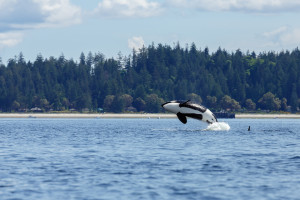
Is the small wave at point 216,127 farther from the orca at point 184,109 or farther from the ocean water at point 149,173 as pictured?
the ocean water at point 149,173

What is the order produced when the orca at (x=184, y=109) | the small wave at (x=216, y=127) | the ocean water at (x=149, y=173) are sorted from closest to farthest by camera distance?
the ocean water at (x=149, y=173), the orca at (x=184, y=109), the small wave at (x=216, y=127)

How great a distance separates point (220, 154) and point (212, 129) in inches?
1702

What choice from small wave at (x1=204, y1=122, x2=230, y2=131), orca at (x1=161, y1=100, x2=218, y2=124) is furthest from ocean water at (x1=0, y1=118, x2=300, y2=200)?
small wave at (x1=204, y1=122, x2=230, y2=131)

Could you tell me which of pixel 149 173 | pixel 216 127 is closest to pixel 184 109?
pixel 216 127

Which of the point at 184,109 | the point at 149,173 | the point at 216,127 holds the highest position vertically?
the point at 184,109

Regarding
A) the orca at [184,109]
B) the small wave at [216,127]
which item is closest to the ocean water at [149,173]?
the orca at [184,109]

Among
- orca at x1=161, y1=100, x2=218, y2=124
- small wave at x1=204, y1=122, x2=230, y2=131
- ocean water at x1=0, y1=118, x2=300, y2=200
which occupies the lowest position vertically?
ocean water at x1=0, y1=118, x2=300, y2=200

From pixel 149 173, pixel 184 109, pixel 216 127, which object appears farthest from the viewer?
pixel 216 127

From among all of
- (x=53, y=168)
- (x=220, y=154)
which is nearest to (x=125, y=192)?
(x=53, y=168)

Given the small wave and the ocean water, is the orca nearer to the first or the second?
the small wave

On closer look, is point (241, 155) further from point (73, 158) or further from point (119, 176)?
point (119, 176)

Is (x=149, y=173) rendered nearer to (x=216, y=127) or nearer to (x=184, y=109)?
(x=184, y=109)

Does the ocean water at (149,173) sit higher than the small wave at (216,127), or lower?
lower

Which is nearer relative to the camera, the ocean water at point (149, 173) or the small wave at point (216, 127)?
the ocean water at point (149, 173)
